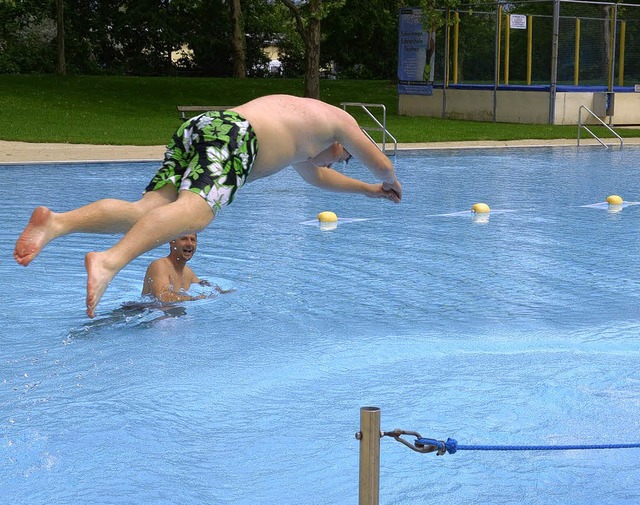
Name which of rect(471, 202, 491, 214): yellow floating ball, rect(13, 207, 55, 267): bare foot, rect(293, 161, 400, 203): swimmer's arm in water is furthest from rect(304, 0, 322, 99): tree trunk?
rect(13, 207, 55, 267): bare foot

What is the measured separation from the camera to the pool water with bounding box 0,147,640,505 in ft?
15.1

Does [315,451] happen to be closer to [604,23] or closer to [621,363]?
[621,363]

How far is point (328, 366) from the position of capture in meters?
6.33

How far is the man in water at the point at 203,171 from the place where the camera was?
4.56m

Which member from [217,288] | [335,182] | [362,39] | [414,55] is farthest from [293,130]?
[362,39]

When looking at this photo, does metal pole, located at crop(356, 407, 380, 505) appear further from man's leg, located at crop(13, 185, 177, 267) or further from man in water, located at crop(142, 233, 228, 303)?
man in water, located at crop(142, 233, 228, 303)

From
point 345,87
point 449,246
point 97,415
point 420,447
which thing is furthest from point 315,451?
point 345,87

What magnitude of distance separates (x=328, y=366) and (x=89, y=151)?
1259 cm

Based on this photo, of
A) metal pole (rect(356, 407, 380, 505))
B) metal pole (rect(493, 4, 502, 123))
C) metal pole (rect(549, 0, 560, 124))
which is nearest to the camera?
metal pole (rect(356, 407, 380, 505))

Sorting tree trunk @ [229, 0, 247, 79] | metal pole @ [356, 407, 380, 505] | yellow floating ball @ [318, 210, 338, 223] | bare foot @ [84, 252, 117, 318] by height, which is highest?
tree trunk @ [229, 0, 247, 79]

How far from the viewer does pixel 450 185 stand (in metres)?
15.1

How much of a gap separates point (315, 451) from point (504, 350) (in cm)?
211

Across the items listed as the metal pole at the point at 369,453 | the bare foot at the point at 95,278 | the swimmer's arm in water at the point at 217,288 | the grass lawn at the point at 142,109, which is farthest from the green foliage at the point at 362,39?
the metal pole at the point at 369,453

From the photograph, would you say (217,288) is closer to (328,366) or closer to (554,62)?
(328,366)
